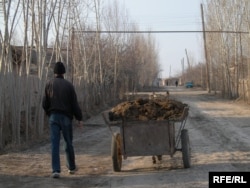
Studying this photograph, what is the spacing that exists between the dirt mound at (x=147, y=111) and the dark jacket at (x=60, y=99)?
3.13ft

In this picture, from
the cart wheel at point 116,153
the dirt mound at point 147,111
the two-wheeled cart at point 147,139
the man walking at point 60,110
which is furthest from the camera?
the dirt mound at point 147,111

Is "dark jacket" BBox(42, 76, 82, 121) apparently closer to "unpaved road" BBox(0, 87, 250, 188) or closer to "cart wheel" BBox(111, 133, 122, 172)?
"cart wheel" BBox(111, 133, 122, 172)

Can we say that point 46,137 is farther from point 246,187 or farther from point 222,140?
point 246,187

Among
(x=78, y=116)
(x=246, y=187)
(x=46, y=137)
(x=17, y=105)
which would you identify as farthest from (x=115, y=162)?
(x=46, y=137)

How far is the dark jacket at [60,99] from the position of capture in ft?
27.8

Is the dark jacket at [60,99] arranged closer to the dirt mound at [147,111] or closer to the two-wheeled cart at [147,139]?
the two-wheeled cart at [147,139]

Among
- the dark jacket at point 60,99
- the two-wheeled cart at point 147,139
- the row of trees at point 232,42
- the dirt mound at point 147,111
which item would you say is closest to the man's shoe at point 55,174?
the dark jacket at point 60,99

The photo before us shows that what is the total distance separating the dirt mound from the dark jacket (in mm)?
954

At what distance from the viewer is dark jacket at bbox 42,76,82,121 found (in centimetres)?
848

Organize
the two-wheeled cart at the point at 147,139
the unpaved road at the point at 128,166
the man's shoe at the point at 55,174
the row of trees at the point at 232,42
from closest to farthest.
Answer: the unpaved road at the point at 128,166 → the man's shoe at the point at 55,174 → the two-wheeled cart at the point at 147,139 → the row of trees at the point at 232,42

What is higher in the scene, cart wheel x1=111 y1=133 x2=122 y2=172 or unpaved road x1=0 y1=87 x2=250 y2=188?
cart wheel x1=111 y1=133 x2=122 y2=172

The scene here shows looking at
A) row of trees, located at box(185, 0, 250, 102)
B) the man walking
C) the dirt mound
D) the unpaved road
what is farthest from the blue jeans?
row of trees, located at box(185, 0, 250, 102)

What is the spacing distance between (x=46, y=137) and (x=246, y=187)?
32.0 ft

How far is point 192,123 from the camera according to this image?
19375 mm
